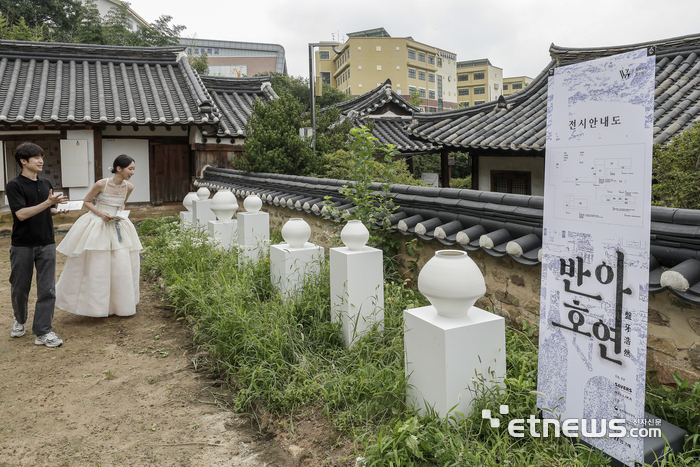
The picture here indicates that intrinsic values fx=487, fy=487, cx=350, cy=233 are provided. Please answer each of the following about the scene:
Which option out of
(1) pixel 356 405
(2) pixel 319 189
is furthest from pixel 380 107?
(1) pixel 356 405

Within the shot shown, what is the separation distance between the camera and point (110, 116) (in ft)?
36.6

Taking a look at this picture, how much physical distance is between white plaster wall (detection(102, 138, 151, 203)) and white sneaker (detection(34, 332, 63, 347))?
7.91m

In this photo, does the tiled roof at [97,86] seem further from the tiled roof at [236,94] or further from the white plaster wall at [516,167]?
the white plaster wall at [516,167]

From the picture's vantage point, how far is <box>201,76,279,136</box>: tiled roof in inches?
554

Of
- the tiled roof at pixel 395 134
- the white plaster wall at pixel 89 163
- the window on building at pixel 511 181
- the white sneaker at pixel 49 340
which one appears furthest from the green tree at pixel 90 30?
the white sneaker at pixel 49 340

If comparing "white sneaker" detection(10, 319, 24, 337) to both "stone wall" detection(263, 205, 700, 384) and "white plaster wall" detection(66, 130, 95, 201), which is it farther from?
"white plaster wall" detection(66, 130, 95, 201)

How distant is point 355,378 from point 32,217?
11.4 ft

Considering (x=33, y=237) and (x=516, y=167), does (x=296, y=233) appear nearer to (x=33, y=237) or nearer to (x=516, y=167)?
(x=33, y=237)

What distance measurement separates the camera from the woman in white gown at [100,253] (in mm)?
5195

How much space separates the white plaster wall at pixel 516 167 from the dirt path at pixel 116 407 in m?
7.89

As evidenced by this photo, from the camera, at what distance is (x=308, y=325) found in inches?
165

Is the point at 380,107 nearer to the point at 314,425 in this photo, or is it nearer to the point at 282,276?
the point at 282,276

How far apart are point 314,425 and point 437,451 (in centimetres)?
94

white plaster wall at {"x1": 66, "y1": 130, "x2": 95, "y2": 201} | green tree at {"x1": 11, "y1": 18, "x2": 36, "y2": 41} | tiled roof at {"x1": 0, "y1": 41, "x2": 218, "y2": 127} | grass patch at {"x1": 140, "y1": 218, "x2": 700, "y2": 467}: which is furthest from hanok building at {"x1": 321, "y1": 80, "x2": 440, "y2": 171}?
grass patch at {"x1": 140, "y1": 218, "x2": 700, "y2": 467}
